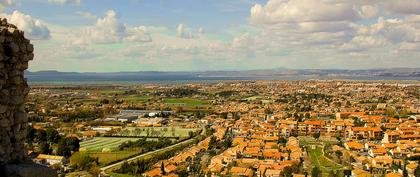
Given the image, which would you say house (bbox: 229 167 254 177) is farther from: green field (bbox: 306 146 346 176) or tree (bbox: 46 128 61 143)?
tree (bbox: 46 128 61 143)

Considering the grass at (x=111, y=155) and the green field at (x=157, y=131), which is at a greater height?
the grass at (x=111, y=155)

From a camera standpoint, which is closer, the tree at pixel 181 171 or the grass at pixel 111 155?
the tree at pixel 181 171

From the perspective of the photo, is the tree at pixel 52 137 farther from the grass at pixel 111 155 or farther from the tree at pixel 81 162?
the tree at pixel 81 162

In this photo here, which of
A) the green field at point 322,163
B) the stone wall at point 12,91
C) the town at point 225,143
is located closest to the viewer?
the stone wall at point 12,91

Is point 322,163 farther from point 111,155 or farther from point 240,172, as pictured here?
point 111,155

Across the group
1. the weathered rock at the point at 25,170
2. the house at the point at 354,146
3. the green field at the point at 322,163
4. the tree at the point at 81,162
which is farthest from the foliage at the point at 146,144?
the weathered rock at the point at 25,170

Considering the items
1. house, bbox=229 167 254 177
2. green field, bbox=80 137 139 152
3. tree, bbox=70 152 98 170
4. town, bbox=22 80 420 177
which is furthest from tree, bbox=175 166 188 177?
green field, bbox=80 137 139 152

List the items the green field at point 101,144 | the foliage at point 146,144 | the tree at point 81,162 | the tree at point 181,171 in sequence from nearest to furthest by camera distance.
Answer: the tree at point 181,171 < the tree at point 81,162 < the green field at point 101,144 < the foliage at point 146,144
